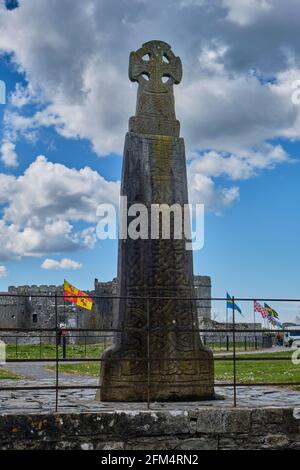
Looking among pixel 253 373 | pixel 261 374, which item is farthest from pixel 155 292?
pixel 253 373

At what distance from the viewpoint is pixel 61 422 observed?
686 centimetres

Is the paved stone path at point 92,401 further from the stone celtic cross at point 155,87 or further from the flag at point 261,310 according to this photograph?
the flag at point 261,310

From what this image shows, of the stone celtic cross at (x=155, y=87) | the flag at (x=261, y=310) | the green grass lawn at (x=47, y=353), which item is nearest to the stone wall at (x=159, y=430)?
the stone celtic cross at (x=155, y=87)

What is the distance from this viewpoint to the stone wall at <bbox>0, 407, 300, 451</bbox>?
6.79 m

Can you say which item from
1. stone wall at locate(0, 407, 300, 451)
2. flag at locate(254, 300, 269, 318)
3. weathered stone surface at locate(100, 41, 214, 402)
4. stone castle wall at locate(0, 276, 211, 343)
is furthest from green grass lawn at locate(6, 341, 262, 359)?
stone wall at locate(0, 407, 300, 451)

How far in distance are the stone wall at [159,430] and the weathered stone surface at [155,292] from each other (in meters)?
1.07

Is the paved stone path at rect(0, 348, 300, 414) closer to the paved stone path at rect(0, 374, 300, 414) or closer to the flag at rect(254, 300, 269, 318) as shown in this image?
the paved stone path at rect(0, 374, 300, 414)

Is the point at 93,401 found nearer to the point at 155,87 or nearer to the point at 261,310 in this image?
the point at 155,87

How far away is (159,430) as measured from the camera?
712 cm

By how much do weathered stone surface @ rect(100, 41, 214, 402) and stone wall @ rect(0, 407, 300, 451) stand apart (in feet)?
3.51

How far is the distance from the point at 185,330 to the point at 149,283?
32.6 inches
